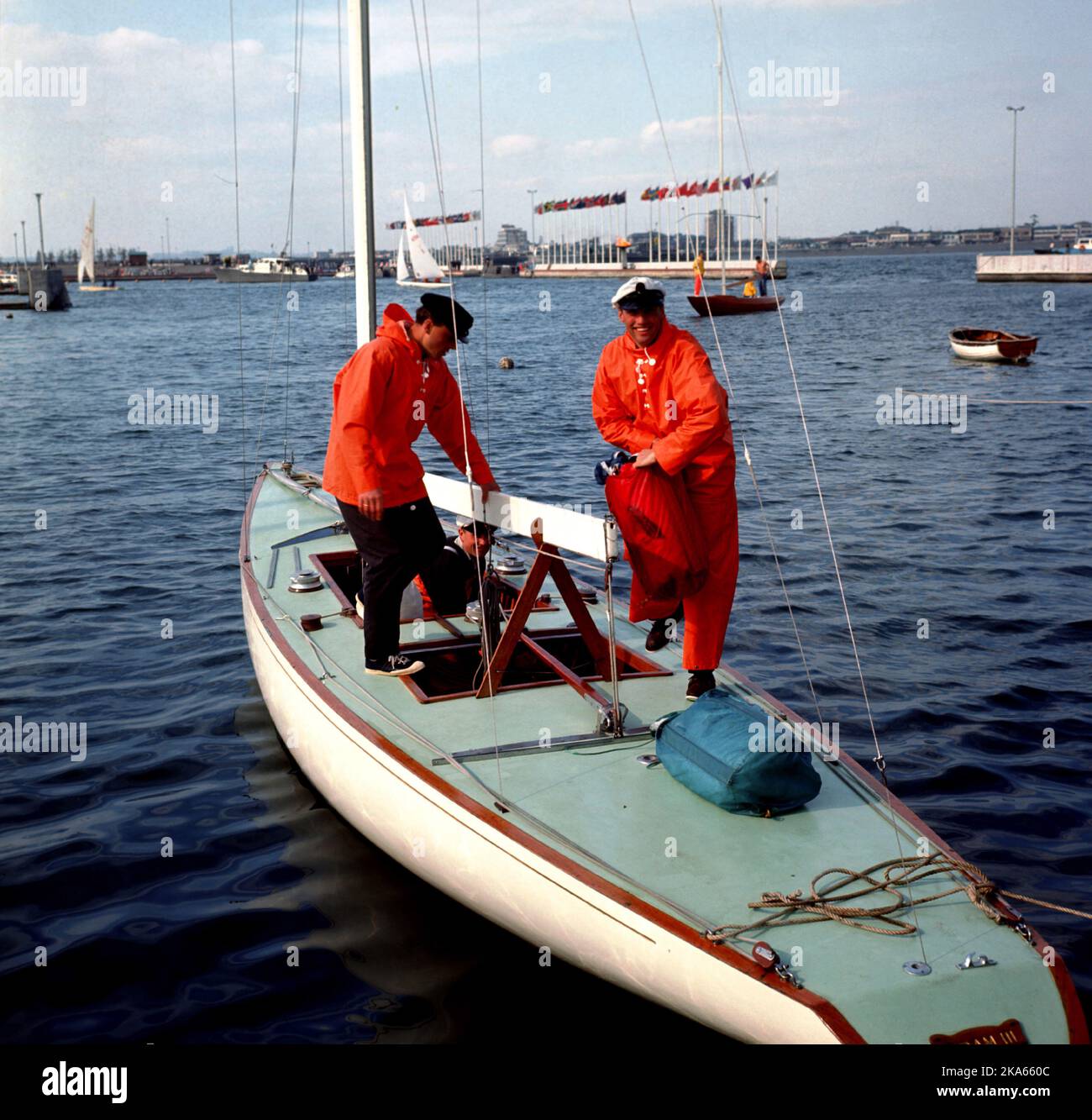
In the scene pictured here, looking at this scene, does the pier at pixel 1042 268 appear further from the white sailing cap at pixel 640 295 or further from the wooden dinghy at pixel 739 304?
the white sailing cap at pixel 640 295

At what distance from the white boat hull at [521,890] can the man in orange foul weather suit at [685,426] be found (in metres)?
1.44

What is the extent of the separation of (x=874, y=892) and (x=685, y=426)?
2.12 metres

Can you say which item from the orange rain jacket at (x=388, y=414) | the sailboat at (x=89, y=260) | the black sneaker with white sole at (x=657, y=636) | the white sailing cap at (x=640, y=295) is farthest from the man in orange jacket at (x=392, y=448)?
the sailboat at (x=89, y=260)

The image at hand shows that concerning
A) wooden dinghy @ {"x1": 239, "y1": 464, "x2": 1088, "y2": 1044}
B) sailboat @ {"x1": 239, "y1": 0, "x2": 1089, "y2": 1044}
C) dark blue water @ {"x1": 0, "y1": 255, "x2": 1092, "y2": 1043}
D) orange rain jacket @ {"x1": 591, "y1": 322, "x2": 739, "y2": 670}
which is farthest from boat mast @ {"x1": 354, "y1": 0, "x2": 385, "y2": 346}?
dark blue water @ {"x1": 0, "y1": 255, "x2": 1092, "y2": 1043}

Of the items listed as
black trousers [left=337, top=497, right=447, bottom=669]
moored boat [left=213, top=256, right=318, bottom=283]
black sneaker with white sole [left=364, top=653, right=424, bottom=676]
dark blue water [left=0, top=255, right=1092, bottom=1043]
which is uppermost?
moored boat [left=213, top=256, right=318, bottom=283]

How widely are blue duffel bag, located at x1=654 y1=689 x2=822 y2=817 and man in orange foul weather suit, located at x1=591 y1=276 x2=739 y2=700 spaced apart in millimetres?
685

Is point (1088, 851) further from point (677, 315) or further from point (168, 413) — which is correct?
point (677, 315)

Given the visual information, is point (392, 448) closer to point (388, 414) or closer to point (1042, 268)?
point (388, 414)

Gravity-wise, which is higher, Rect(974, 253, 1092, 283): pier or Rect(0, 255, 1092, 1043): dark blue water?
Rect(974, 253, 1092, 283): pier

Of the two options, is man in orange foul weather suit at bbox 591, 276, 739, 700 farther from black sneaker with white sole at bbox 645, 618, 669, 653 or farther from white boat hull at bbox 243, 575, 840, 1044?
white boat hull at bbox 243, 575, 840, 1044

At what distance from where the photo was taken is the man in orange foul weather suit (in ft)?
16.0

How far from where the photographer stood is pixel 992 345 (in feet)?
87.4

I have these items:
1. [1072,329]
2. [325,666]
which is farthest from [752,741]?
[1072,329]

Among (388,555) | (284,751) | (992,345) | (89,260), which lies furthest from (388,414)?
(89,260)
